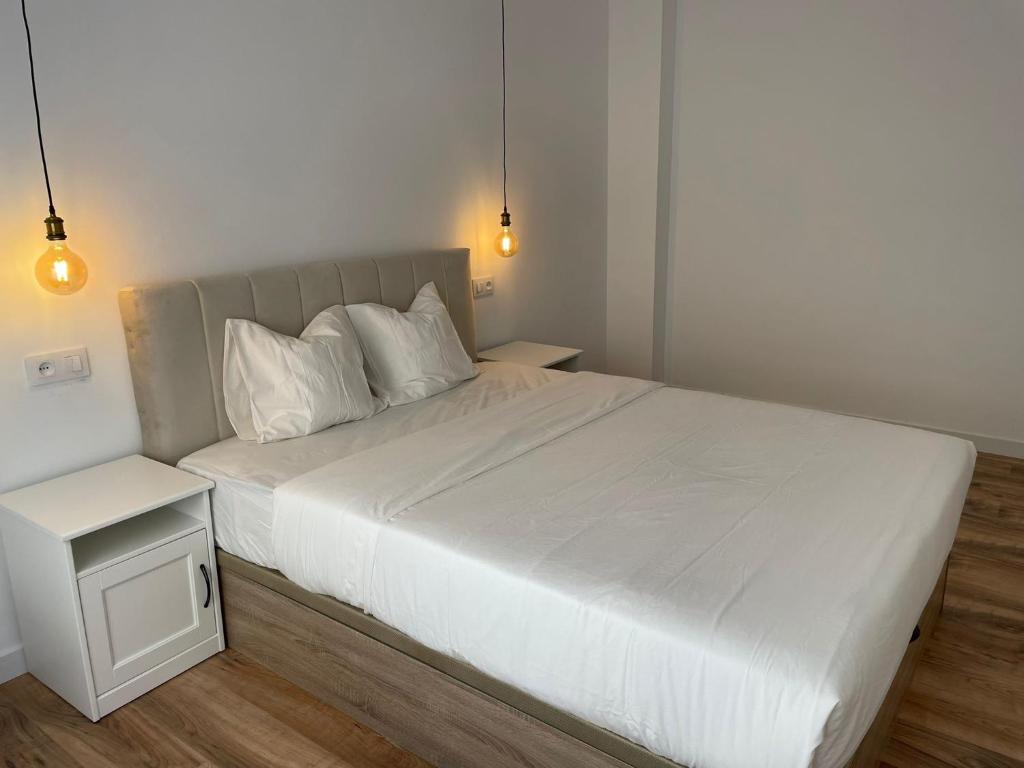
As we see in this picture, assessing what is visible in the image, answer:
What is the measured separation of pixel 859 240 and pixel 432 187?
2288 mm

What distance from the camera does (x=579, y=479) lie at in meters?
2.17

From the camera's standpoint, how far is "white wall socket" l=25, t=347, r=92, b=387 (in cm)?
224

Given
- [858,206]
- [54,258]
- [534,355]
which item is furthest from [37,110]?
[858,206]

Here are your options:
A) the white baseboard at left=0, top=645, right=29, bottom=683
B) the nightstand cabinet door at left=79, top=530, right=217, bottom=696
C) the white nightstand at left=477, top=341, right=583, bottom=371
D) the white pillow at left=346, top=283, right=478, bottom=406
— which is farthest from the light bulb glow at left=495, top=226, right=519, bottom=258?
the white baseboard at left=0, top=645, right=29, bottom=683

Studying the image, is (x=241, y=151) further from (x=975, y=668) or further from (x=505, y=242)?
(x=975, y=668)

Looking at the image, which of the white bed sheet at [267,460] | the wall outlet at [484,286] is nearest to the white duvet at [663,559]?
the white bed sheet at [267,460]

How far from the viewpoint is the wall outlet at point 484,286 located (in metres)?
3.92

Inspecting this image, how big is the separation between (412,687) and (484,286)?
2.39 metres

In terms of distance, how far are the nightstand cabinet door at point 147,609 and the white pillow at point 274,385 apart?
0.46m

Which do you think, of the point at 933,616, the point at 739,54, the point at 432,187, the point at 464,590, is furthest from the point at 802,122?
the point at 464,590

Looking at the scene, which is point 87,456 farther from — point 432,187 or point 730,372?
point 730,372

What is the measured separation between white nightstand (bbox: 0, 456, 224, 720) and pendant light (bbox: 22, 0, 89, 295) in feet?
1.88

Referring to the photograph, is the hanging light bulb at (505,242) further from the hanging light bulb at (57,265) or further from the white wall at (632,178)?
the hanging light bulb at (57,265)

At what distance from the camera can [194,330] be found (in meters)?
2.51
